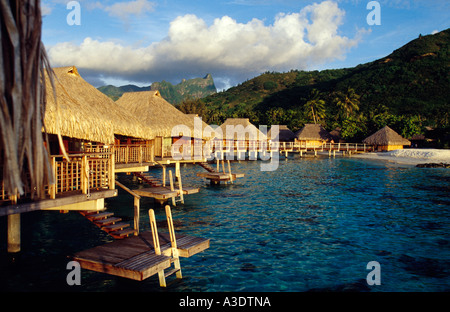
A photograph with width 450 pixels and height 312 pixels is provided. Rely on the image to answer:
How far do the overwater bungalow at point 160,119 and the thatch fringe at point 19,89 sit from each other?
16565 millimetres

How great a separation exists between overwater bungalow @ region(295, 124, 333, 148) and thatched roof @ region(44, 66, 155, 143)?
52.2m

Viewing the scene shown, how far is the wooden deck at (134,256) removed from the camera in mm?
6979

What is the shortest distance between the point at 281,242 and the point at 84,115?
26.9 ft

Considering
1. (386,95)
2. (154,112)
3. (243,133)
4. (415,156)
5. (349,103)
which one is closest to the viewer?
(154,112)

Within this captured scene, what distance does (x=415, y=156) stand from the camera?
4653cm

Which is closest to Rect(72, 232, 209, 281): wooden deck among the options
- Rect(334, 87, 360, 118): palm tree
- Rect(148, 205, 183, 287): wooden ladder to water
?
Rect(148, 205, 183, 287): wooden ladder to water

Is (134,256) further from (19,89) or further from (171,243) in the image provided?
(19,89)

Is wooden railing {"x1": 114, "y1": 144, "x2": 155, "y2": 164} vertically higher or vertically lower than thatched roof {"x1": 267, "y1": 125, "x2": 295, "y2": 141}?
lower

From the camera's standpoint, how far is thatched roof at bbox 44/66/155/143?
1071 cm

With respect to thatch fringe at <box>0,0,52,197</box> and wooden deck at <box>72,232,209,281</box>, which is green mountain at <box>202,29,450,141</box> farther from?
thatch fringe at <box>0,0,52,197</box>

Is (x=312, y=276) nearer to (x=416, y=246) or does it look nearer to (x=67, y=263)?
(x=416, y=246)

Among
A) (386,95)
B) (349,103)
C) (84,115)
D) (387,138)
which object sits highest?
(386,95)

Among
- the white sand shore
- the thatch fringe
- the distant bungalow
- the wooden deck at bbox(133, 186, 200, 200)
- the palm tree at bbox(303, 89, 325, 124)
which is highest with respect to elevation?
the palm tree at bbox(303, 89, 325, 124)

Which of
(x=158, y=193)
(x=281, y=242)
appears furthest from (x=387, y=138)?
(x=281, y=242)
